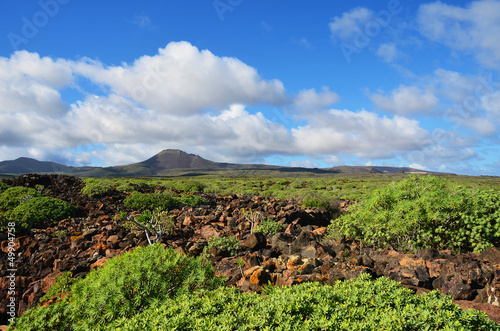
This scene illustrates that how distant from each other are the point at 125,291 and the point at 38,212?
15.0 metres

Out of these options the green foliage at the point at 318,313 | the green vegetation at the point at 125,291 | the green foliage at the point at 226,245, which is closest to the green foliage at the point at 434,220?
the green foliage at the point at 226,245

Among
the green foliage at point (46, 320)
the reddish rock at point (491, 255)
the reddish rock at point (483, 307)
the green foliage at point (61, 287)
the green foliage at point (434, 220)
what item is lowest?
the green foliage at point (61, 287)

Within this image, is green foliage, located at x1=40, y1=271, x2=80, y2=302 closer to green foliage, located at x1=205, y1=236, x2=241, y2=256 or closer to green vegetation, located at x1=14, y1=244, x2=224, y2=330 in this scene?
green vegetation, located at x1=14, y1=244, x2=224, y2=330

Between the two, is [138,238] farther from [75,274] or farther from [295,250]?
[295,250]

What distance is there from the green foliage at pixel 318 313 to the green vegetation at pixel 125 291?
43cm

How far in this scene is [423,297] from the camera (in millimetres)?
5316

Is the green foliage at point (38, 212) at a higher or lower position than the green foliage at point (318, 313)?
lower

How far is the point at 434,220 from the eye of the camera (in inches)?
419

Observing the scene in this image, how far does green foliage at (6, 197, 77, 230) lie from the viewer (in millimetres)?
17016

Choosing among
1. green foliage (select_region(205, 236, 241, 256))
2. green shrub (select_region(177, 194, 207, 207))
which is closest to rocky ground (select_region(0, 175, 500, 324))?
green foliage (select_region(205, 236, 241, 256))

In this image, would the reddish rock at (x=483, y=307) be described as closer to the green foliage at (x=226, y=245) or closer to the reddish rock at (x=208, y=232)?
the green foliage at (x=226, y=245)

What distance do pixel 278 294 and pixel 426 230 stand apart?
24.6 ft

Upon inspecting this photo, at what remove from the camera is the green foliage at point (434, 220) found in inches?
397

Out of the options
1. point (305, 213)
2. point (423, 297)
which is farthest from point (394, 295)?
point (305, 213)
